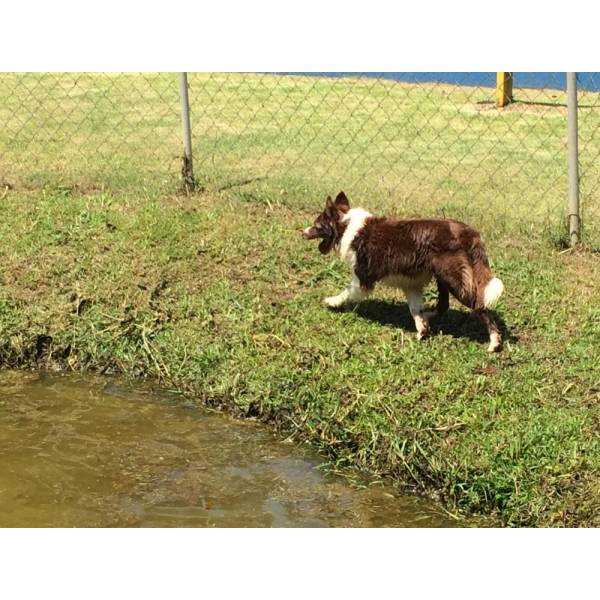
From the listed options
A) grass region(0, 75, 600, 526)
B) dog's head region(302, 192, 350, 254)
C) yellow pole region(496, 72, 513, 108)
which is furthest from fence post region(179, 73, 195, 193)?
yellow pole region(496, 72, 513, 108)

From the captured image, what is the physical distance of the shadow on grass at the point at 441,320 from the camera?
6812mm

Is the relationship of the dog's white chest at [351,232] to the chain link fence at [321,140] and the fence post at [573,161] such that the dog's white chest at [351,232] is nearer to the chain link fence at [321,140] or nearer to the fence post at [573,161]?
the chain link fence at [321,140]

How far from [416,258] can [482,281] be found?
0.43 metres

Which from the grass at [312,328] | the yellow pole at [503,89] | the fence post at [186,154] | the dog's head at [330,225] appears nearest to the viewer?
the grass at [312,328]

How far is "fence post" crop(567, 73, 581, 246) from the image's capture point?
7.86 m

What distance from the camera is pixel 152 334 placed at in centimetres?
716

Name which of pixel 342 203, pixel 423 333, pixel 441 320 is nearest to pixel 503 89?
pixel 342 203

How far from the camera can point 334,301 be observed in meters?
7.14

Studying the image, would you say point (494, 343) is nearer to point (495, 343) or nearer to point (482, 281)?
point (495, 343)

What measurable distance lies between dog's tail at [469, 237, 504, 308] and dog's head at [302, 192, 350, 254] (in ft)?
3.06

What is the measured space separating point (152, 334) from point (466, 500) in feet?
9.01

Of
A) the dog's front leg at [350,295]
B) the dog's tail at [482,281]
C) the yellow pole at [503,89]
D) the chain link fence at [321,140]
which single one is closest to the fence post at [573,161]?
the chain link fence at [321,140]

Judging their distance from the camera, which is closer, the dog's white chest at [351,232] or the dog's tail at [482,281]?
the dog's tail at [482,281]

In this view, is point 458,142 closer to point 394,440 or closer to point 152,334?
point 152,334
